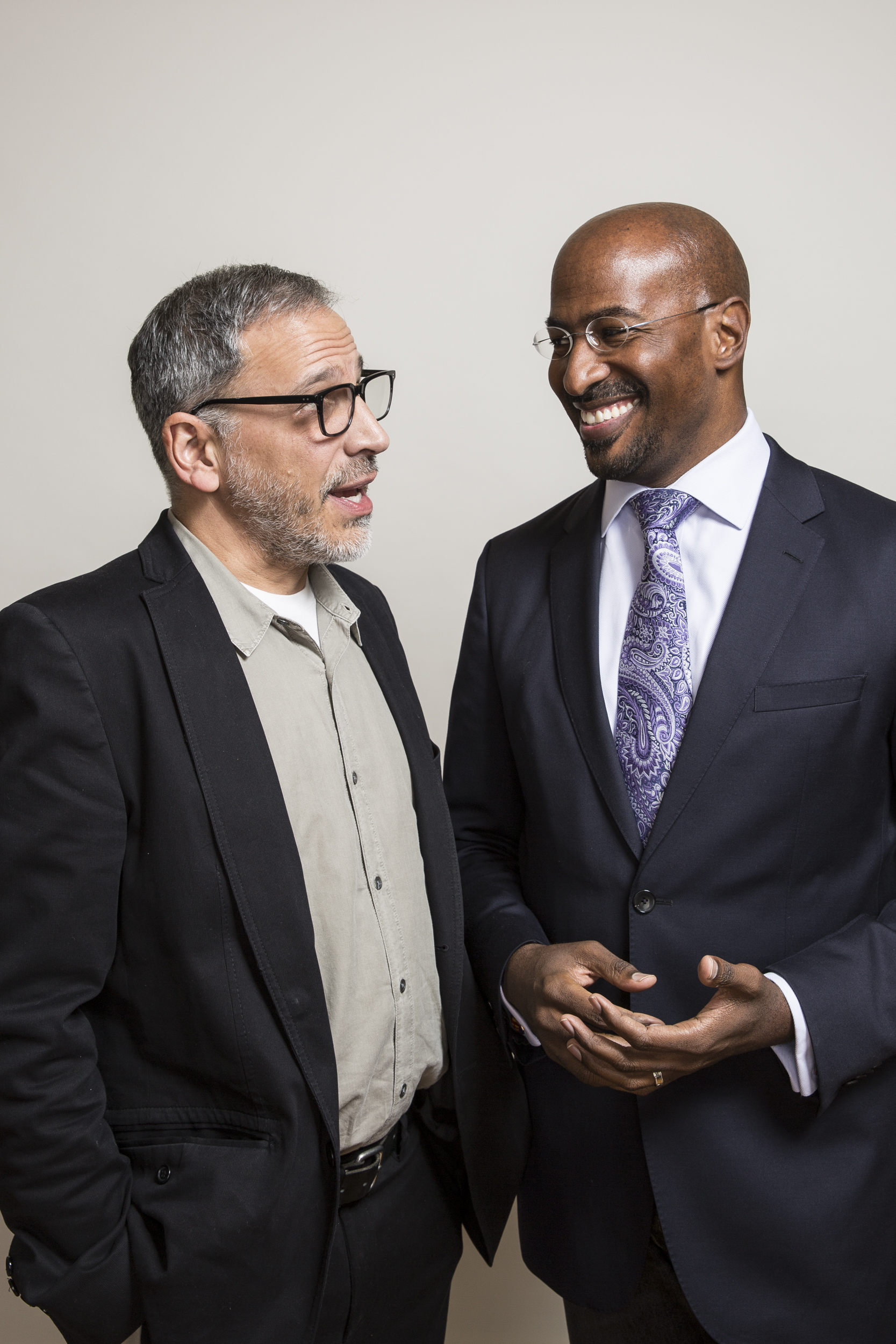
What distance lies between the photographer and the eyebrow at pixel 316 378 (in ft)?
5.98

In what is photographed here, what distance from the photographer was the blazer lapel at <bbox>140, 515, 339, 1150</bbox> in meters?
1.61

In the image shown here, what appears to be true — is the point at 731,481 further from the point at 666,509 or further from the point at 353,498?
the point at 353,498

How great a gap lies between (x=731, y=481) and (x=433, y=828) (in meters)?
0.76

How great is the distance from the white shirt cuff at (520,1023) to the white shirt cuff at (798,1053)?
412mm

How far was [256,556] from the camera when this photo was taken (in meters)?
1.85

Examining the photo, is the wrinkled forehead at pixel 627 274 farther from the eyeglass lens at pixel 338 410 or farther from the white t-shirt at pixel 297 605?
the white t-shirt at pixel 297 605

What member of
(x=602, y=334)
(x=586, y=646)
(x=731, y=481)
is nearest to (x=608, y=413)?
(x=602, y=334)

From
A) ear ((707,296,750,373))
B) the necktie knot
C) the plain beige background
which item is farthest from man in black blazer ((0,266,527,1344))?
the plain beige background

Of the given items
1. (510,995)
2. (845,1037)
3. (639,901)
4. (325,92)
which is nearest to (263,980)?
(510,995)

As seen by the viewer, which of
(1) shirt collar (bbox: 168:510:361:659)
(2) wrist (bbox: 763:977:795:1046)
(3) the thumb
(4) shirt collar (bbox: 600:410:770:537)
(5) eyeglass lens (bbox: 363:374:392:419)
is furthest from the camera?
→ (5) eyeglass lens (bbox: 363:374:392:419)

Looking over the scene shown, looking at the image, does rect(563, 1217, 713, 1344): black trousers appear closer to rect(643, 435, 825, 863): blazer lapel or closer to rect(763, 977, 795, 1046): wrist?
rect(763, 977, 795, 1046): wrist

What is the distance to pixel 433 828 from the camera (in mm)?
1946

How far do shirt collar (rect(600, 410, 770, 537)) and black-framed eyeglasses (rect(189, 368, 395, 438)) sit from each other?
0.54m

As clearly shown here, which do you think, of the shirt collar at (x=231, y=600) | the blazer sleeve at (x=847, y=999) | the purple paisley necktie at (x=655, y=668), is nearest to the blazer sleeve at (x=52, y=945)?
the shirt collar at (x=231, y=600)
